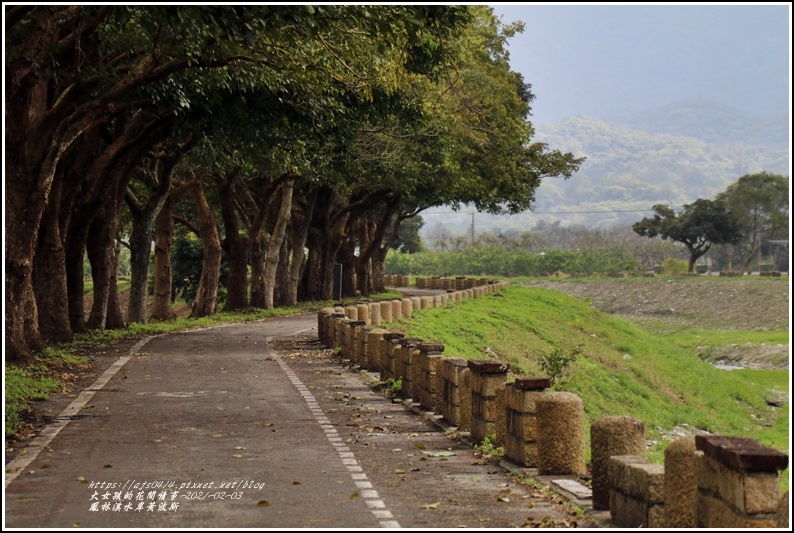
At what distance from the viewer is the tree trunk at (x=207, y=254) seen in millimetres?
40219

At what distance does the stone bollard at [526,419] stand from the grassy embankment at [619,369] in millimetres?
14905

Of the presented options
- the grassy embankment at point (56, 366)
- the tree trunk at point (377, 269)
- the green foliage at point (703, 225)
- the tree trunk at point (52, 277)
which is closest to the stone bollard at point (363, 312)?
the grassy embankment at point (56, 366)

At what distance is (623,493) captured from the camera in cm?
927

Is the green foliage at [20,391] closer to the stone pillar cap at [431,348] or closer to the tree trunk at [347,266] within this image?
the stone pillar cap at [431,348]

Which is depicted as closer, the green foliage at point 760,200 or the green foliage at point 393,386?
the green foliage at point 393,386

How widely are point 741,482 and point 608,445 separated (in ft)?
9.45

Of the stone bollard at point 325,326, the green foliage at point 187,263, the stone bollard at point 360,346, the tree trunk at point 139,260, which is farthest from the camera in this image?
the green foliage at point 187,263

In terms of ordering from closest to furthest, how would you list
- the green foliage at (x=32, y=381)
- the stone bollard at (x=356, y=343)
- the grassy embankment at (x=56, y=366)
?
the green foliage at (x=32, y=381) → the grassy embankment at (x=56, y=366) → the stone bollard at (x=356, y=343)

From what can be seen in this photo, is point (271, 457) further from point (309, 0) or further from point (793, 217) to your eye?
point (793, 217)

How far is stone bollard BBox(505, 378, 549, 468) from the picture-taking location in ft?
40.0

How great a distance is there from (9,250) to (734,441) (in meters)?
15.9

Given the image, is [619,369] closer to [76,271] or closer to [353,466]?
[76,271]

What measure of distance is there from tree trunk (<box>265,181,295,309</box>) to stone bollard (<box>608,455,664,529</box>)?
34266mm

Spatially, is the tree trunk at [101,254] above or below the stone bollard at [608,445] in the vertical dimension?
above
